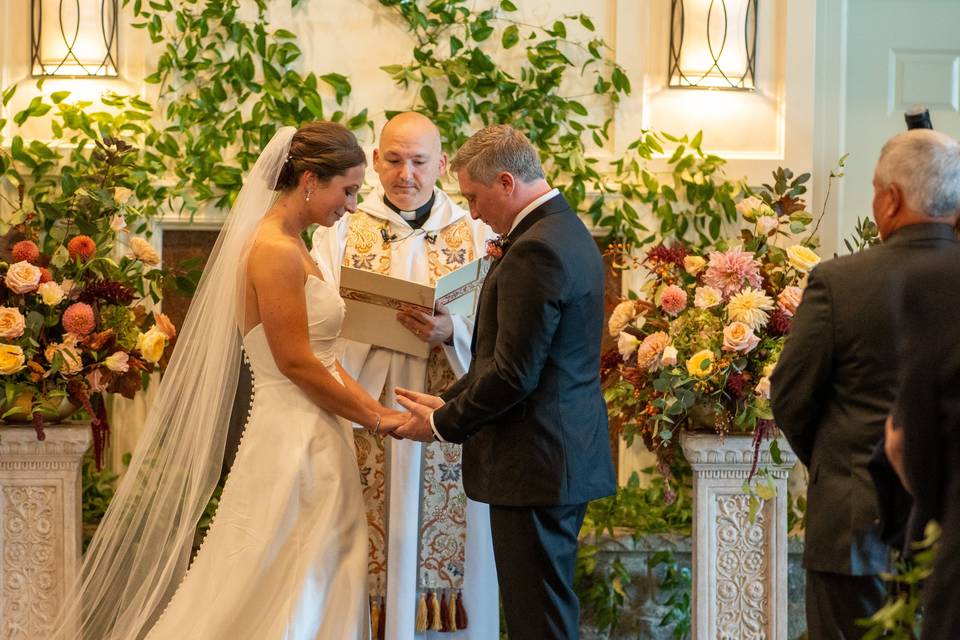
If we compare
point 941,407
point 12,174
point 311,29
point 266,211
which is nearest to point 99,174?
point 12,174

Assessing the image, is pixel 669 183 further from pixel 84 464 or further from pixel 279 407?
pixel 84 464

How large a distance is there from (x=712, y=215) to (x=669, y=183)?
8.8 inches

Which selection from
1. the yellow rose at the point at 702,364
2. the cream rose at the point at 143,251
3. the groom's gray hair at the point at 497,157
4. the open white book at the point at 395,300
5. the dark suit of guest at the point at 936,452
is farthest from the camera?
the cream rose at the point at 143,251

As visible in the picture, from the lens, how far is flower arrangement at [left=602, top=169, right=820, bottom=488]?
13.3ft

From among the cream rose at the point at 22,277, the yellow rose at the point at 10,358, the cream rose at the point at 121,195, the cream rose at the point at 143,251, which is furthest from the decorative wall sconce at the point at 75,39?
the yellow rose at the point at 10,358

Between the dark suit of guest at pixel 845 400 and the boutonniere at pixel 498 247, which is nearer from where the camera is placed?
the dark suit of guest at pixel 845 400

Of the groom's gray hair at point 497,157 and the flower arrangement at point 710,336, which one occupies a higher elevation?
the groom's gray hair at point 497,157

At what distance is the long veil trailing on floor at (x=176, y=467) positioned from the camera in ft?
12.2

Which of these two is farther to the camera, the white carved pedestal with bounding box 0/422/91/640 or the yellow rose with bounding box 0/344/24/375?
the white carved pedestal with bounding box 0/422/91/640

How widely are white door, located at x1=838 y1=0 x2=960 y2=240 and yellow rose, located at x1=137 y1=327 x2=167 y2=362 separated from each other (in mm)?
2970

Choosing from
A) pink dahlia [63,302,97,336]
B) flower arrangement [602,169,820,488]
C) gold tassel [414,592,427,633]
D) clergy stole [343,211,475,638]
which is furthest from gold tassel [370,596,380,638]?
pink dahlia [63,302,97,336]

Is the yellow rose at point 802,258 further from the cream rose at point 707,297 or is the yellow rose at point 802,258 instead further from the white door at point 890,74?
the white door at point 890,74

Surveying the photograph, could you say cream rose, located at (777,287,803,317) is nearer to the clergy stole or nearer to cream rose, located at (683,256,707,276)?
cream rose, located at (683,256,707,276)

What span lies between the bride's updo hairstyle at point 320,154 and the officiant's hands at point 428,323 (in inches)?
25.5
